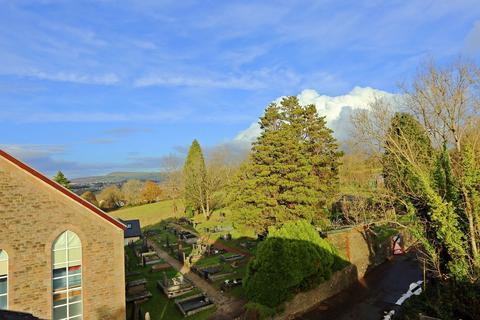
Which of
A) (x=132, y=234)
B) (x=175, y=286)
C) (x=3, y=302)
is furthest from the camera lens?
(x=132, y=234)

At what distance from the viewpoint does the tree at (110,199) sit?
75787 millimetres

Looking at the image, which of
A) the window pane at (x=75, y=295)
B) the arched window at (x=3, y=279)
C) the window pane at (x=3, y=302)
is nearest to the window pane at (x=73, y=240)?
the window pane at (x=75, y=295)

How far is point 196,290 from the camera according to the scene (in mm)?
22891

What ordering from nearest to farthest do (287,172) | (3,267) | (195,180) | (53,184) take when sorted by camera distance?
(3,267)
(53,184)
(287,172)
(195,180)

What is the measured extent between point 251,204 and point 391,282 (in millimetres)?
14678

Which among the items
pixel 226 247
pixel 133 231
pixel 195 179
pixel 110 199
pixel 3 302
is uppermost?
pixel 195 179

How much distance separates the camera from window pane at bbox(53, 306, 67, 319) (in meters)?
15.0

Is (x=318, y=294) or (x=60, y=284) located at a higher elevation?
(x=60, y=284)

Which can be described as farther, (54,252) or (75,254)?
(75,254)

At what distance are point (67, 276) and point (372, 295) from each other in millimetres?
20647

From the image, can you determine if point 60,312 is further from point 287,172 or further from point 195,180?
point 195,180

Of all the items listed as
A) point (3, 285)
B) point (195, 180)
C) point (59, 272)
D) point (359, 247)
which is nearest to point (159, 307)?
point (59, 272)

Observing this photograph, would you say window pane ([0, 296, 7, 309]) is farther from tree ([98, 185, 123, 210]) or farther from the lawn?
tree ([98, 185, 123, 210])

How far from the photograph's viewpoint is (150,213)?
214 ft
